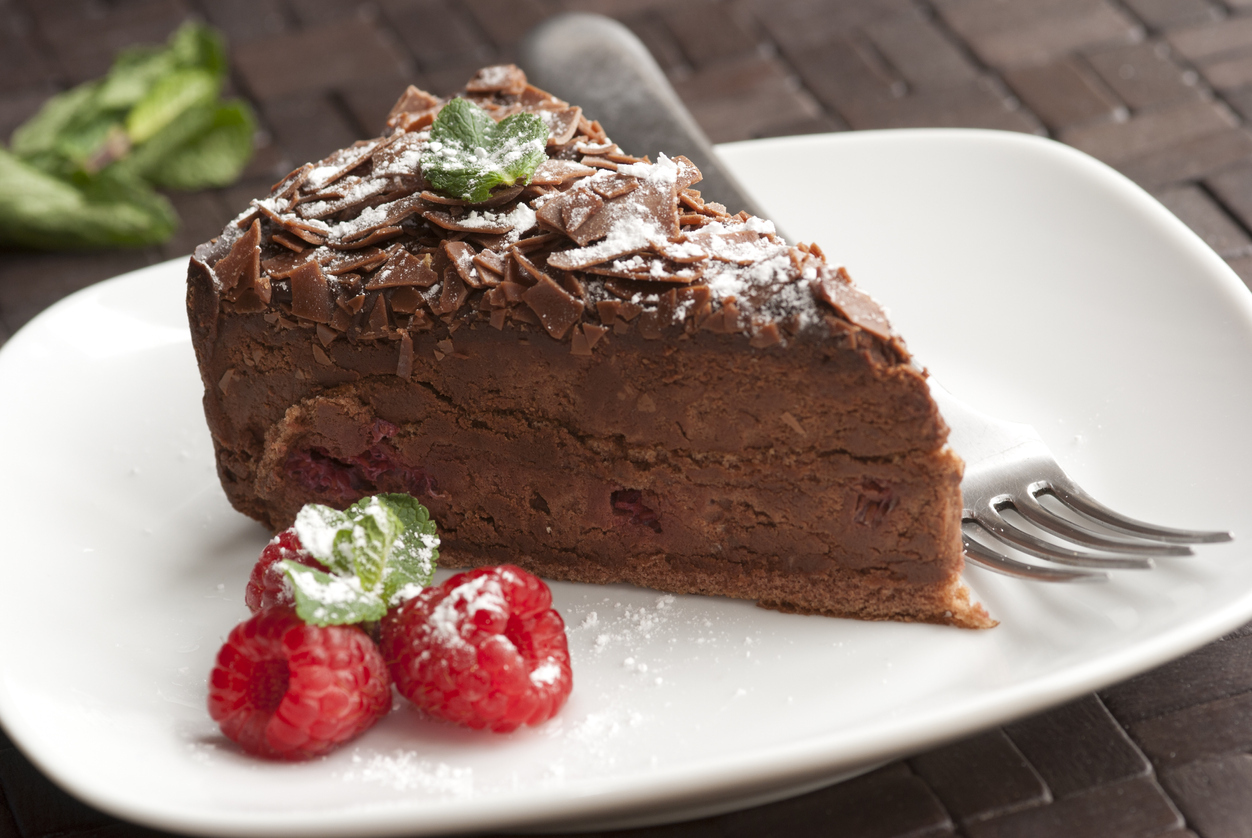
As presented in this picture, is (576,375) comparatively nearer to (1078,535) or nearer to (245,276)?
(245,276)

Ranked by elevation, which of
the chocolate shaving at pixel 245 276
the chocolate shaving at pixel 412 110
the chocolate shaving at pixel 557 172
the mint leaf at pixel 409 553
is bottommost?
the mint leaf at pixel 409 553

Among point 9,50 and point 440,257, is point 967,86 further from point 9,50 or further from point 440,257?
point 9,50

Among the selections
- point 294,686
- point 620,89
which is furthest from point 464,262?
point 620,89

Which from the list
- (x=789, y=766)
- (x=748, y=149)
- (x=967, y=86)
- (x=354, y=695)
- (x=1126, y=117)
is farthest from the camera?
(x=967, y=86)

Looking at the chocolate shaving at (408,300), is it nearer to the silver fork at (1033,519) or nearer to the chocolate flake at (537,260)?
the chocolate flake at (537,260)

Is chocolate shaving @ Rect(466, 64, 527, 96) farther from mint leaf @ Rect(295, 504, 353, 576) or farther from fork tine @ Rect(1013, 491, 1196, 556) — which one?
fork tine @ Rect(1013, 491, 1196, 556)

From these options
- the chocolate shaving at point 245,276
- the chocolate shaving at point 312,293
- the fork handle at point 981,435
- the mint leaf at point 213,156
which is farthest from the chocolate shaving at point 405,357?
the mint leaf at point 213,156

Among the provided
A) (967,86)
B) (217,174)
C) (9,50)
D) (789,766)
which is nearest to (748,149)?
(967,86)
